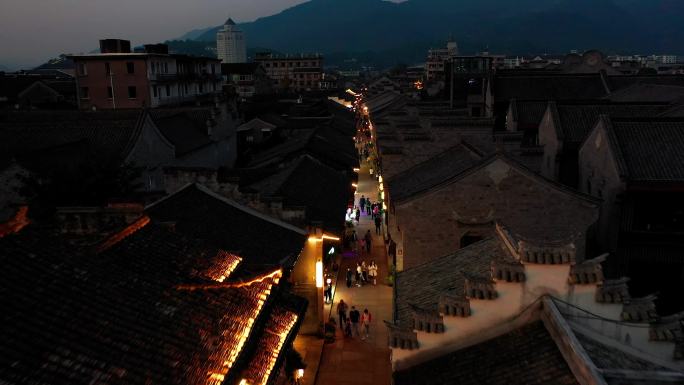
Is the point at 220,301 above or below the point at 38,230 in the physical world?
below

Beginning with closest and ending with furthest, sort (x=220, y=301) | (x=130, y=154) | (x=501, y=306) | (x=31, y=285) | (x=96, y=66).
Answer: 1. (x=31, y=285)
2. (x=220, y=301)
3. (x=501, y=306)
4. (x=130, y=154)
5. (x=96, y=66)

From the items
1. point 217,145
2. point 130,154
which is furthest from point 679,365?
point 217,145

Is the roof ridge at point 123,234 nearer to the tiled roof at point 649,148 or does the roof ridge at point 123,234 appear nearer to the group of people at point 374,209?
the tiled roof at point 649,148

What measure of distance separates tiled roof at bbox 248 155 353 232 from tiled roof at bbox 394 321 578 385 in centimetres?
1349

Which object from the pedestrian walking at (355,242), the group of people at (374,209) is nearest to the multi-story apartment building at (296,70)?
the group of people at (374,209)

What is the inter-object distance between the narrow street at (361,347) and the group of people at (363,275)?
0.94ft

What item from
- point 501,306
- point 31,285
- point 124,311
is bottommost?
point 501,306

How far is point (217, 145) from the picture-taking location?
49188mm

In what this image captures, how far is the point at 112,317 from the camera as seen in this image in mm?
9000

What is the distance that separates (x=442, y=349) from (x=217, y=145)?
39.2m

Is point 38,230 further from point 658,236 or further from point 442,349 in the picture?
point 658,236

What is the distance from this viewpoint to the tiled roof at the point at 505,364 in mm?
10867

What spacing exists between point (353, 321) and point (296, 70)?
150306mm

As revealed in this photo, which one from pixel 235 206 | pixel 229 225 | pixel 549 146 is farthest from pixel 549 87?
pixel 229 225
